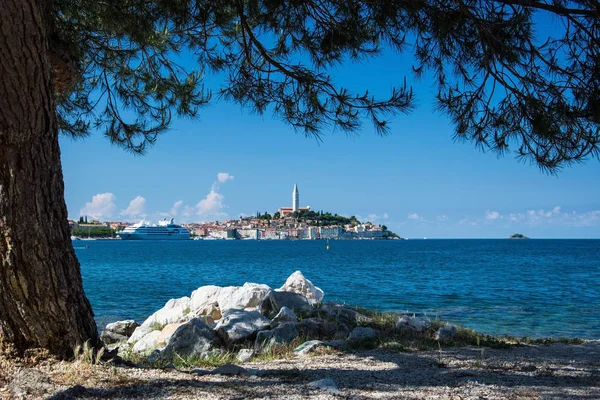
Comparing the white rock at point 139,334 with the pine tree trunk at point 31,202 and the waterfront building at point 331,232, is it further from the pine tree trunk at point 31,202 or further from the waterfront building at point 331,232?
the waterfront building at point 331,232

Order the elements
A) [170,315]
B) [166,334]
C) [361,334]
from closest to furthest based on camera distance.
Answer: [361,334]
[166,334]
[170,315]

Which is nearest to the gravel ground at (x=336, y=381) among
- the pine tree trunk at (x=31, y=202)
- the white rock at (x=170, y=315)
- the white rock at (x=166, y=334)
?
the pine tree trunk at (x=31, y=202)

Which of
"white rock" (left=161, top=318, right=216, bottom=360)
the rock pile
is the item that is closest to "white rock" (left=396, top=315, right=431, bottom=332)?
the rock pile

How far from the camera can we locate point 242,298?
9.75 m

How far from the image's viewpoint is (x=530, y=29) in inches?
215

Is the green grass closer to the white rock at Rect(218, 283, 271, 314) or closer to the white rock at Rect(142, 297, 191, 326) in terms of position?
the white rock at Rect(218, 283, 271, 314)

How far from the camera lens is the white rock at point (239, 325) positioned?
6875 mm

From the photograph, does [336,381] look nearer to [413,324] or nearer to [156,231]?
[413,324]

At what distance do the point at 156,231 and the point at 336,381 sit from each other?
12380 centimetres

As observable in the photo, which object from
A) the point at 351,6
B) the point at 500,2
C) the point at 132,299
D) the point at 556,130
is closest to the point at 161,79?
the point at 351,6

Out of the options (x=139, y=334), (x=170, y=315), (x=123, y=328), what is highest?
(x=170, y=315)

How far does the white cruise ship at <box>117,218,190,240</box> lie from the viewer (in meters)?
124

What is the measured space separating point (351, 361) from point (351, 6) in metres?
3.45

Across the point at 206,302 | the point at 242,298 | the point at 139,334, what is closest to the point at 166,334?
the point at 139,334
